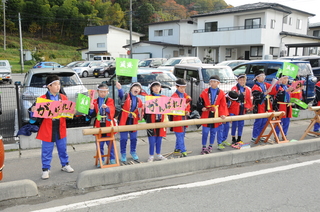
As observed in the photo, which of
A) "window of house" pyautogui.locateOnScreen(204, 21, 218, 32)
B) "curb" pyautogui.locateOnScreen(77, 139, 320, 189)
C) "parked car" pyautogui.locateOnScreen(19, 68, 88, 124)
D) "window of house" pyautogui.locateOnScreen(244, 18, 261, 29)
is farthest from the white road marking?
"window of house" pyautogui.locateOnScreen(204, 21, 218, 32)

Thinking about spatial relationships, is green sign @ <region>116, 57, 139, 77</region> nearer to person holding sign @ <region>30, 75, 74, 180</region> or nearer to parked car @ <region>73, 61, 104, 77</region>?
person holding sign @ <region>30, 75, 74, 180</region>

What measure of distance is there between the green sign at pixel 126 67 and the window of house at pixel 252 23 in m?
24.8

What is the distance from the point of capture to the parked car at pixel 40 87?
24.4 ft

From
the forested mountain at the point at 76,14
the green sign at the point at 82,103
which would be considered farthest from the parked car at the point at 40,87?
the forested mountain at the point at 76,14

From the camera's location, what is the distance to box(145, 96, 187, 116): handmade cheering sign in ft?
17.8

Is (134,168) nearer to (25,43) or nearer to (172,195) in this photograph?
(172,195)

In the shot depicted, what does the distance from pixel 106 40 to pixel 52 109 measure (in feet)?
135

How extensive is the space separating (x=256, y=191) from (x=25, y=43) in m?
62.6

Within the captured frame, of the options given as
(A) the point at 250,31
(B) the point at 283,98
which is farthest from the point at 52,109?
(A) the point at 250,31

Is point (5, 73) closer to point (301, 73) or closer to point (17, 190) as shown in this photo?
point (17, 190)

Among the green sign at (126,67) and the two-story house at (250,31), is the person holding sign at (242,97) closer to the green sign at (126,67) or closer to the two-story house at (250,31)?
the green sign at (126,67)

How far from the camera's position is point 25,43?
57.7 m

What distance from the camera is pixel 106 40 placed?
44.1 metres

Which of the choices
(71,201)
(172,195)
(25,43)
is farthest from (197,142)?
(25,43)
